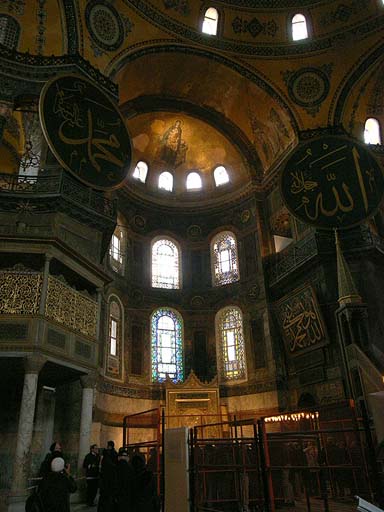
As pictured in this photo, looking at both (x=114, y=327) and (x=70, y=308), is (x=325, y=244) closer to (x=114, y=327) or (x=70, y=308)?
(x=114, y=327)

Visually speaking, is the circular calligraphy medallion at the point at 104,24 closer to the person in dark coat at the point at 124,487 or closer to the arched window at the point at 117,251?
the arched window at the point at 117,251

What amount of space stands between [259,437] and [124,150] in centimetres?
849

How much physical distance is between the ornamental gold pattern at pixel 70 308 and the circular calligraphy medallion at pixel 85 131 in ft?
8.98

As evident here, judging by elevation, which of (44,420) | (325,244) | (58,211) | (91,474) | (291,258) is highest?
(291,258)

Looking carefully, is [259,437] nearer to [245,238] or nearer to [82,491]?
[82,491]

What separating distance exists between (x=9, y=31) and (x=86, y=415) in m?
9.93

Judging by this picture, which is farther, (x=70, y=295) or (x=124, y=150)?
(x=124, y=150)

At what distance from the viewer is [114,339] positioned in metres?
14.2

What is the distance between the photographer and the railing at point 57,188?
9859mm

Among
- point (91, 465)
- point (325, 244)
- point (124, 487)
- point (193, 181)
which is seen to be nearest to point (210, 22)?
point (193, 181)

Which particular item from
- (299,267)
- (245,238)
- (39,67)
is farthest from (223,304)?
(39,67)

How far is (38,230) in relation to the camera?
9.70 metres

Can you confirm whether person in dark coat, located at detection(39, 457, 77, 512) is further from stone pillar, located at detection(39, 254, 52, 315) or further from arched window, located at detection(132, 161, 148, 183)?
arched window, located at detection(132, 161, 148, 183)

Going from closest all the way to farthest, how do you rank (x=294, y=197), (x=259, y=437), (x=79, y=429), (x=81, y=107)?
(x=259, y=437) → (x=79, y=429) → (x=81, y=107) → (x=294, y=197)
